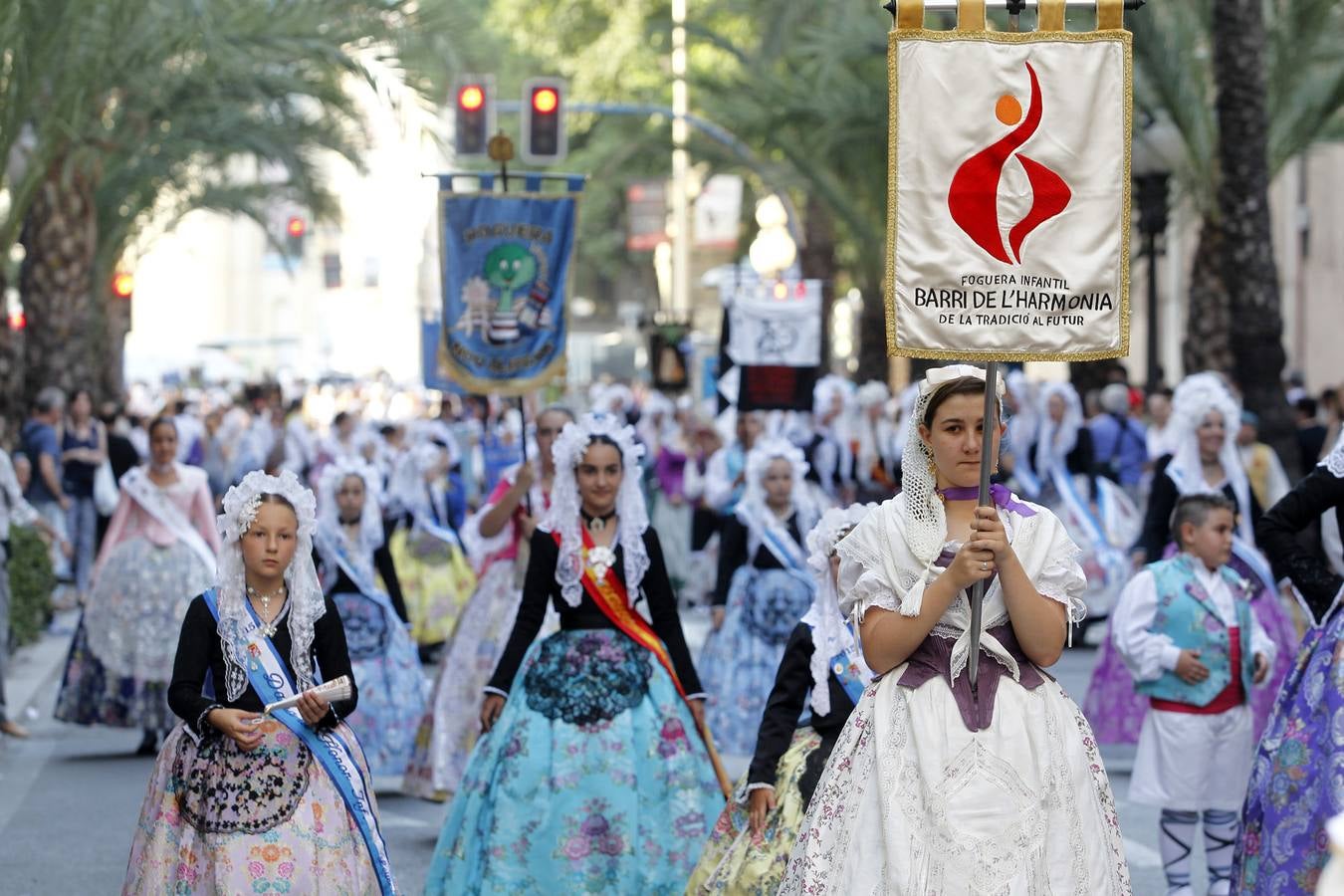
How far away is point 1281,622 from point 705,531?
8.57m

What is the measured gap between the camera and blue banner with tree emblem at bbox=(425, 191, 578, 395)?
11.7m

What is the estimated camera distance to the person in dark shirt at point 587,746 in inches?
299

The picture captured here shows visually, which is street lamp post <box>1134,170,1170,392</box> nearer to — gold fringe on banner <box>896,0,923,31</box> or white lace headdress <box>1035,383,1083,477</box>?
white lace headdress <box>1035,383,1083,477</box>

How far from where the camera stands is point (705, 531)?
61.1 feet

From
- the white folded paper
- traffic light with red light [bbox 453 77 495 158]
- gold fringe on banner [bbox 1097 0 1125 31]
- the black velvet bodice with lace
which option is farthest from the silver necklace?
traffic light with red light [bbox 453 77 495 158]

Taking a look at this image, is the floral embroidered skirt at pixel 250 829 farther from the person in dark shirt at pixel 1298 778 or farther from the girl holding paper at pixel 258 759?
the person in dark shirt at pixel 1298 778

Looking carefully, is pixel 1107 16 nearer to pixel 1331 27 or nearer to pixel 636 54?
pixel 1331 27

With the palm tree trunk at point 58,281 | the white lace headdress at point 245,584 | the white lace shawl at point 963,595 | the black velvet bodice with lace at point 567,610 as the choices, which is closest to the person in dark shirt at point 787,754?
the black velvet bodice with lace at point 567,610

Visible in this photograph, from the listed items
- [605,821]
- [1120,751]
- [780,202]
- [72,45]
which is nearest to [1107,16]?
[605,821]

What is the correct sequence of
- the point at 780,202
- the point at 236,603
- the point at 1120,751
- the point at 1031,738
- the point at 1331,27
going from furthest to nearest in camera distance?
the point at 780,202 < the point at 1331,27 < the point at 1120,751 < the point at 236,603 < the point at 1031,738

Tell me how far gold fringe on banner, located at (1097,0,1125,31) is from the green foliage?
11242 millimetres

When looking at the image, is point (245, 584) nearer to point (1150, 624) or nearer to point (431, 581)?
point (1150, 624)

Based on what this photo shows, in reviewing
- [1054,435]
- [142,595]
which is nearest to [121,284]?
[1054,435]

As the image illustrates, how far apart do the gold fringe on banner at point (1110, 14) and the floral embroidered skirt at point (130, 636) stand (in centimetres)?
823
